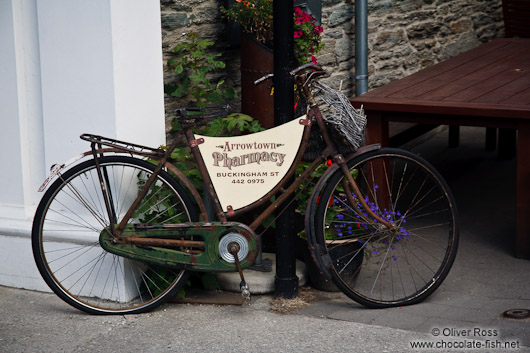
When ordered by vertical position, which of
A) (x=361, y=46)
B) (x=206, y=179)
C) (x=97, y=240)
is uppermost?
(x=361, y=46)

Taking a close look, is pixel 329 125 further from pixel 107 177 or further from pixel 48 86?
pixel 48 86

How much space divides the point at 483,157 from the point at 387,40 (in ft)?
4.64

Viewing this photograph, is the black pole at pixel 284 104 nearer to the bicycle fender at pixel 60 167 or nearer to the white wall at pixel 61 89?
the white wall at pixel 61 89

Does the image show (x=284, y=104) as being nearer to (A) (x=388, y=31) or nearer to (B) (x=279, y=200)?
(B) (x=279, y=200)

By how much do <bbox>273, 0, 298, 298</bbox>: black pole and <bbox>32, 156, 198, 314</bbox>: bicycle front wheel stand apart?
0.52 metres

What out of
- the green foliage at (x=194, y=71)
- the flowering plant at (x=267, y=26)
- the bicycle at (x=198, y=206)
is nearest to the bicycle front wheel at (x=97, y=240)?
the bicycle at (x=198, y=206)

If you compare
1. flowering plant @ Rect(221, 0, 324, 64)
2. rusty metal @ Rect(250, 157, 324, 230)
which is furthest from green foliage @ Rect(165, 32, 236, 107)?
rusty metal @ Rect(250, 157, 324, 230)

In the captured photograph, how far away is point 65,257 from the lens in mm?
4812

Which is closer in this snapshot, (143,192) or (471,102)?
(143,192)

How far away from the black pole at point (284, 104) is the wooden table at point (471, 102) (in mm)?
1273

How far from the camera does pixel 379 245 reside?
573 cm

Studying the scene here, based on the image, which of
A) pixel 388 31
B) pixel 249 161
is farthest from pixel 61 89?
pixel 388 31

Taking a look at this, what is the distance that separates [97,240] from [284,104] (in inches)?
50.9

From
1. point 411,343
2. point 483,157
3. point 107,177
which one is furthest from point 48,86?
point 483,157
